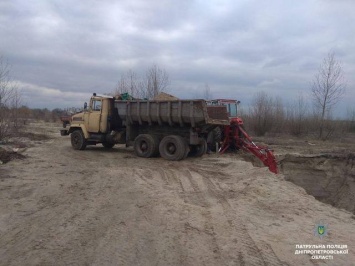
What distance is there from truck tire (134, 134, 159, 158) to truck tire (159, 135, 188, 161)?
41cm

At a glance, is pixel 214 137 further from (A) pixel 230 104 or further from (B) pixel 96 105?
(B) pixel 96 105

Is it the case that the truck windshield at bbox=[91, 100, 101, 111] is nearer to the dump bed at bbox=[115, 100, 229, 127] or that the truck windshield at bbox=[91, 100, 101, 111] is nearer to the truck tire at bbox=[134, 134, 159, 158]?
the dump bed at bbox=[115, 100, 229, 127]

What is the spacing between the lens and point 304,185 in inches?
605

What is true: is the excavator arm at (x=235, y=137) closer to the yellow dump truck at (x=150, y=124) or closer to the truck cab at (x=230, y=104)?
the truck cab at (x=230, y=104)

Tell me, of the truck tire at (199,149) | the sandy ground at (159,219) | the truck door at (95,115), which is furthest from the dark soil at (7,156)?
the truck tire at (199,149)

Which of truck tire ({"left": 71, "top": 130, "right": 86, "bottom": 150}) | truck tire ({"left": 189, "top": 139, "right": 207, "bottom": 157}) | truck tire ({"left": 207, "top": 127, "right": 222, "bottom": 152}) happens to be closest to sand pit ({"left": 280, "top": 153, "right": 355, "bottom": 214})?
truck tire ({"left": 207, "top": 127, "right": 222, "bottom": 152})

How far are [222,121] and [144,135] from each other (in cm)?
380

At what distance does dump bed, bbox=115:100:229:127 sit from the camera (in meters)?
16.9

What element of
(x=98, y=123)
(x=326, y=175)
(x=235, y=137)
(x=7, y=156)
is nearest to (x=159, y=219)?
(x=7, y=156)

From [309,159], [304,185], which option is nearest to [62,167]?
[304,185]

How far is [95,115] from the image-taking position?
20.2m

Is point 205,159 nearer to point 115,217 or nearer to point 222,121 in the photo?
point 222,121

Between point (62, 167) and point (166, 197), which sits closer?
point (166, 197)

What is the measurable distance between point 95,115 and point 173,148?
4729mm
